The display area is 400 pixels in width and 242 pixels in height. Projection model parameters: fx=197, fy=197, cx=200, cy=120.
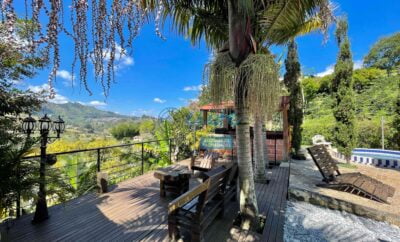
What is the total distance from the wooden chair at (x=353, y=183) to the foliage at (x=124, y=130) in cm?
1744

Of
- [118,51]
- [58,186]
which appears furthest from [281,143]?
[118,51]

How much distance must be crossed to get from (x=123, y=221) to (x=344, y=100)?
9344 mm

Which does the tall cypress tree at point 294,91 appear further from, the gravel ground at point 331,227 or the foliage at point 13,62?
the foliage at point 13,62

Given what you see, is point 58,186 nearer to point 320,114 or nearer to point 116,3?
point 116,3

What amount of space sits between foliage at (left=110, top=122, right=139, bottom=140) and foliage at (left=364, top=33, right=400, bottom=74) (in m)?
26.1

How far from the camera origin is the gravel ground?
311 centimetres

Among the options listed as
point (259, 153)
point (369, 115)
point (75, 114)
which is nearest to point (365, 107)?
point (369, 115)

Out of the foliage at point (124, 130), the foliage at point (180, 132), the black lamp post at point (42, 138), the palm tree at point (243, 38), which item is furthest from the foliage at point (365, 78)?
the black lamp post at point (42, 138)

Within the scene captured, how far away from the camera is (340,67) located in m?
8.40

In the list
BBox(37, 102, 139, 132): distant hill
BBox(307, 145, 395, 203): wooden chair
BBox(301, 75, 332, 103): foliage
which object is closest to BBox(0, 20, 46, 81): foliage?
BBox(37, 102, 139, 132): distant hill

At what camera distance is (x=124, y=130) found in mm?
21750

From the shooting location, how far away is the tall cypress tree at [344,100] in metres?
8.26

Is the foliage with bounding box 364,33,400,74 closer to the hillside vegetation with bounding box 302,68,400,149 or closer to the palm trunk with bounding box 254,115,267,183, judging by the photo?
the hillside vegetation with bounding box 302,68,400,149

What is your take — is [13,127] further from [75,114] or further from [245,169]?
[75,114]
